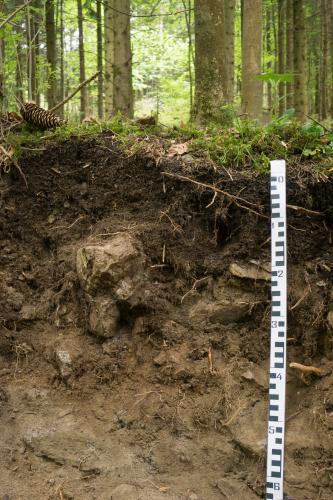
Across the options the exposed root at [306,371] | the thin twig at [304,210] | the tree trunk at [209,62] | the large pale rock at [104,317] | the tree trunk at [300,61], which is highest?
the tree trunk at [300,61]

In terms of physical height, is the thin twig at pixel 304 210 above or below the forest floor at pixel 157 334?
above

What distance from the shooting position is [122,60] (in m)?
7.18

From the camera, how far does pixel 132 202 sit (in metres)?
3.89

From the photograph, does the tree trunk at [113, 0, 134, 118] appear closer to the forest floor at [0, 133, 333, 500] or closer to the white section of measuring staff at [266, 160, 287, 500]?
the forest floor at [0, 133, 333, 500]

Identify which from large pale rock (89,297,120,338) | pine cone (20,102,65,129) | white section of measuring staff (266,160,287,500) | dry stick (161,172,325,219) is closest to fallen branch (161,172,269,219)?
dry stick (161,172,325,219)

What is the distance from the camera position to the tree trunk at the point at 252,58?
696cm

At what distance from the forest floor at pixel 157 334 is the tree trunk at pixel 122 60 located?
331cm

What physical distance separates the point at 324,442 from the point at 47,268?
2.64 metres

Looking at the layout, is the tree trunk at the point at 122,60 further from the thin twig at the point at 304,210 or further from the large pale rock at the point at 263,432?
the large pale rock at the point at 263,432

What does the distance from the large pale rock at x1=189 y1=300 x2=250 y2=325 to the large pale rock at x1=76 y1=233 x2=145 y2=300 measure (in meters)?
0.55

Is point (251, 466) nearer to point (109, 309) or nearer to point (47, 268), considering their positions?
point (109, 309)

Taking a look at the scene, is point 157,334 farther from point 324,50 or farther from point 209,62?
point 324,50

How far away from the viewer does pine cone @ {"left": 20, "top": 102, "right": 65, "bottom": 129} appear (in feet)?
14.2

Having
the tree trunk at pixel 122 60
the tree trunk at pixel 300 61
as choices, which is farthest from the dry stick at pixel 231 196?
the tree trunk at pixel 300 61
